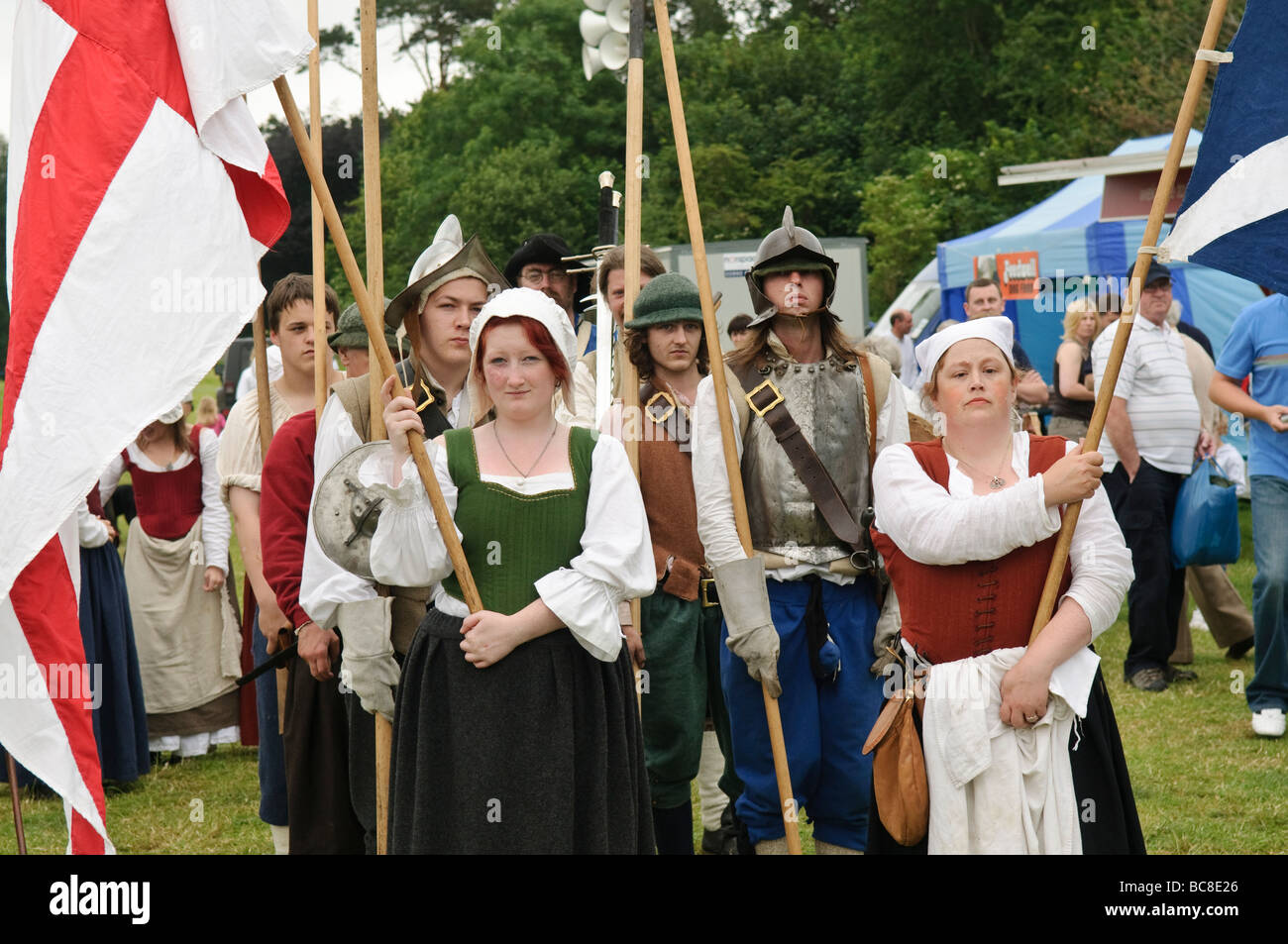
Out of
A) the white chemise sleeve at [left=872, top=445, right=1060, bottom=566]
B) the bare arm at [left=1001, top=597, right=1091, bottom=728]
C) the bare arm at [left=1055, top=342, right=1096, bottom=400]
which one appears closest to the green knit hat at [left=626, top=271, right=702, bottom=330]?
the white chemise sleeve at [left=872, top=445, right=1060, bottom=566]

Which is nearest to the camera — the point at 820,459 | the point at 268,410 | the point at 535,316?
the point at 535,316

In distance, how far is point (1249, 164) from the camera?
363 centimetres

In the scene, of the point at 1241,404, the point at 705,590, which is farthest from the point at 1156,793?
the point at 705,590

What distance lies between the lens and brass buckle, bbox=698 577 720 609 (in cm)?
513

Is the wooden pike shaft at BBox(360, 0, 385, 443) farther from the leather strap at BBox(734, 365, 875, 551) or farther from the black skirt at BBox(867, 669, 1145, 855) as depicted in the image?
the black skirt at BBox(867, 669, 1145, 855)

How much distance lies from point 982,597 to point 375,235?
1.90 metres

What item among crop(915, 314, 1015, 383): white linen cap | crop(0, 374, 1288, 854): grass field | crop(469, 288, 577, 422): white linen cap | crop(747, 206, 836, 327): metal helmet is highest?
crop(747, 206, 836, 327): metal helmet

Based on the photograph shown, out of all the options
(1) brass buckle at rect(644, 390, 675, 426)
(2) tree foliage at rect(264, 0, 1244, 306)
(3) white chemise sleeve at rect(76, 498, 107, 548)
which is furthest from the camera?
(2) tree foliage at rect(264, 0, 1244, 306)

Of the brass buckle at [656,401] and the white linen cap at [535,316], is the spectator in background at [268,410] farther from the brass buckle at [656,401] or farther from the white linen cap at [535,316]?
the white linen cap at [535,316]

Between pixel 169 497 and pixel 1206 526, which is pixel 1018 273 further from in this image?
pixel 169 497

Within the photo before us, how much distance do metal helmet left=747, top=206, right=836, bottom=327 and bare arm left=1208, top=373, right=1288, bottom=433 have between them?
282 cm
